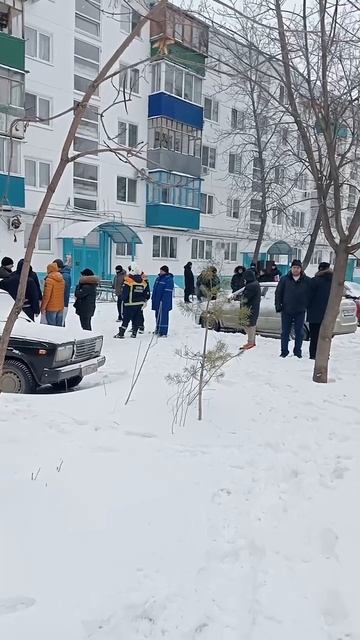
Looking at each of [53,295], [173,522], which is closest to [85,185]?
[53,295]

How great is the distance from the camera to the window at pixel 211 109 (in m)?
28.4

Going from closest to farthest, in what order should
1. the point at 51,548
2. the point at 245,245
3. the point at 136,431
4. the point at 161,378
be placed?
the point at 51,548
the point at 136,431
the point at 161,378
the point at 245,245

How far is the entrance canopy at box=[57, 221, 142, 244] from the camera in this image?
21531mm

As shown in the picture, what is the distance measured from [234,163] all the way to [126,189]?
8.08 meters

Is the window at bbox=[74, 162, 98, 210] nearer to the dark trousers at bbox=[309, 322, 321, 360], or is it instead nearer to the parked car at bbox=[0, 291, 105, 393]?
the dark trousers at bbox=[309, 322, 321, 360]

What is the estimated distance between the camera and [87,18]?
23.1 m

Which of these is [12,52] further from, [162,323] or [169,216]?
[162,323]

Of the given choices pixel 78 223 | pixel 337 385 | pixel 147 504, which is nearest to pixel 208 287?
pixel 337 385

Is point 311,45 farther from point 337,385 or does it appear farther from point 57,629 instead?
point 57,629

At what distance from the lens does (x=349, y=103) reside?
6.71 m

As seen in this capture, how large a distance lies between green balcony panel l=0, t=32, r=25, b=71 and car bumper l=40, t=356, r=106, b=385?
16.7m

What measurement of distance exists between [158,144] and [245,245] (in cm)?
902

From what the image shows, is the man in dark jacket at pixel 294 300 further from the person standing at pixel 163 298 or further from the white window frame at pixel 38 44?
the white window frame at pixel 38 44

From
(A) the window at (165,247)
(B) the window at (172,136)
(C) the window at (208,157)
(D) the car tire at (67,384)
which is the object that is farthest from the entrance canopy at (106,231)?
(D) the car tire at (67,384)
